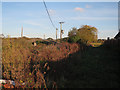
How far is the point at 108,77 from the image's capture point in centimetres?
434

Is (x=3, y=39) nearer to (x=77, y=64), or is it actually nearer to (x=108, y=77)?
(x=77, y=64)

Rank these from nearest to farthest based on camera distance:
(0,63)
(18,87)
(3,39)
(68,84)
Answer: (18,87) < (68,84) < (0,63) < (3,39)

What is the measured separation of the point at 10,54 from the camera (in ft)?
19.5

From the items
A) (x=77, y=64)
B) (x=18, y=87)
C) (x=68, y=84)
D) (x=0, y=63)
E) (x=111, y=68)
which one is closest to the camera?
(x=18, y=87)

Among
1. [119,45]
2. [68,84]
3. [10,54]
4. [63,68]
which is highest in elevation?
[119,45]

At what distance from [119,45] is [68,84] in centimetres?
615

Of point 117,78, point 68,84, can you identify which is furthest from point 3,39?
point 117,78

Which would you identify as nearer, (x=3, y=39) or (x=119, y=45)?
(x=3, y=39)

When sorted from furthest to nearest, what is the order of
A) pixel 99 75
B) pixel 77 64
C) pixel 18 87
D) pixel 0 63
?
pixel 77 64, pixel 0 63, pixel 99 75, pixel 18 87

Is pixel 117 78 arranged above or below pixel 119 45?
below

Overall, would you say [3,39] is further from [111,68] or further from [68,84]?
[111,68]

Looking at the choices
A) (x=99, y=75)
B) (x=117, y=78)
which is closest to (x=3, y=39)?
(x=99, y=75)

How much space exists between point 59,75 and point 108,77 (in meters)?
1.93

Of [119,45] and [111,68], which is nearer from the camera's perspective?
[111,68]
